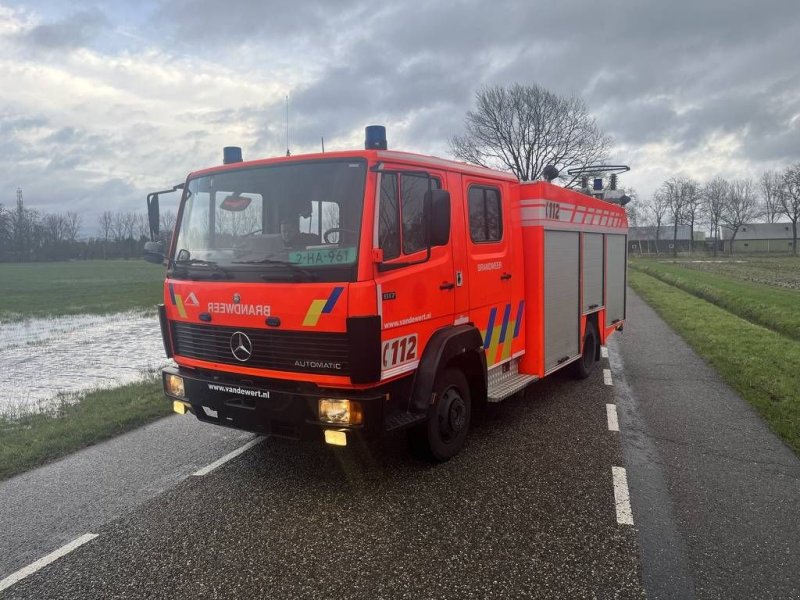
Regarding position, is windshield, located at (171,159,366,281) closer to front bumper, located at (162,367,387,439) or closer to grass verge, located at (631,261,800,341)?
front bumper, located at (162,367,387,439)

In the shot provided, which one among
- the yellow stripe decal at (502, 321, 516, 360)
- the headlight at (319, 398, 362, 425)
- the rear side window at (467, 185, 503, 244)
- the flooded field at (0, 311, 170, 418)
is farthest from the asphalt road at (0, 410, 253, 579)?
the rear side window at (467, 185, 503, 244)

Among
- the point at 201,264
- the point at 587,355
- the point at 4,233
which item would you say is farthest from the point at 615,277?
the point at 4,233

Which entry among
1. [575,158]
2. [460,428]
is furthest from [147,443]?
[575,158]

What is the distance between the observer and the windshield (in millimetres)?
3828

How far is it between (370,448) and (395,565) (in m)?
1.92

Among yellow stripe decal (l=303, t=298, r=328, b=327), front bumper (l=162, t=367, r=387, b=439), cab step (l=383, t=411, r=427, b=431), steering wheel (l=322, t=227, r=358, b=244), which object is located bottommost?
cab step (l=383, t=411, r=427, b=431)

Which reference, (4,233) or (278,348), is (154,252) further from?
(4,233)

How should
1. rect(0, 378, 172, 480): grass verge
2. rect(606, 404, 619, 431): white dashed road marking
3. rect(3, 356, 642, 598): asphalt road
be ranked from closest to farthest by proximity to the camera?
1. rect(3, 356, 642, 598): asphalt road
2. rect(0, 378, 172, 480): grass verge
3. rect(606, 404, 619, 431): white dashed road marking

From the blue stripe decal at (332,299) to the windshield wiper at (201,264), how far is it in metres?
0.88

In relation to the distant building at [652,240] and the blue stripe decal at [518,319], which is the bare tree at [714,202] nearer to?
the distant building at [652,240]

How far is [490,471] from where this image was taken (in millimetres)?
4496

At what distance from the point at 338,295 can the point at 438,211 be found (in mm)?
951

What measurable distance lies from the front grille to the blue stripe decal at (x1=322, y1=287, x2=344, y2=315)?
176 millimetres

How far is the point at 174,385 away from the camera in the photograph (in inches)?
181
